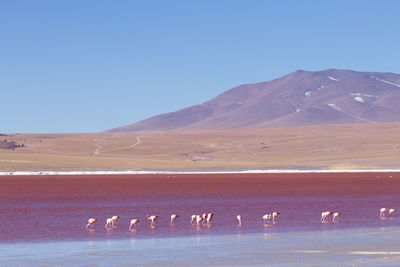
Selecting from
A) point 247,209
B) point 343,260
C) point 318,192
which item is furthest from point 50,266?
point 318,192

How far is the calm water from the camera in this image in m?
19.5

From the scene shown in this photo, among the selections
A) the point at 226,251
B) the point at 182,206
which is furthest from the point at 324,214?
A: the point at 182,206

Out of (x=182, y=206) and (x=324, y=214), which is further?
(x=182, y=206)

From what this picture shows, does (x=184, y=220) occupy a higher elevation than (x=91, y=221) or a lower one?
lower

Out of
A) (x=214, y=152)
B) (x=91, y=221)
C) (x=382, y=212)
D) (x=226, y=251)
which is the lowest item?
(x=226, y=251)

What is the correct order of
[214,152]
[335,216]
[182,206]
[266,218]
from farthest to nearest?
[214,152]
[182,206]
[335,216]
[266,218]

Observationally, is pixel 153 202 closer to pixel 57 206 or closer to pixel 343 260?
pixel 57 206

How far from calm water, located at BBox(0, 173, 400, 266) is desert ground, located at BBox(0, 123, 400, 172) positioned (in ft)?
114

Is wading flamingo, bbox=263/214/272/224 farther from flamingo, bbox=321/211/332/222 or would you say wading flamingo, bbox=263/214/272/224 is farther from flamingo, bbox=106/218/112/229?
flamingo, bbox=106/218/112/229

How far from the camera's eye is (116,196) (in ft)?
134

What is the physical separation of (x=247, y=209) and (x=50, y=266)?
52.1ft

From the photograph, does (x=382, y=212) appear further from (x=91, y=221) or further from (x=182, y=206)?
(x=91, y=221)

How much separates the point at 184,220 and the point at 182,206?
677cm

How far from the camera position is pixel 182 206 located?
112ft
